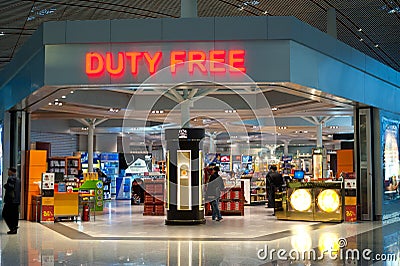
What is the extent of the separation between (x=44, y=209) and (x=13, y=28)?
21.3ft

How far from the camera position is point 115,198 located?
100.0 ft

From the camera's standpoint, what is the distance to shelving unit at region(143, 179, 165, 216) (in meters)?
18.9

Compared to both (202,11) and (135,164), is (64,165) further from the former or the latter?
(202,11)

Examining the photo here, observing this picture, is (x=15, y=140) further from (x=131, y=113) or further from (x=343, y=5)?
(x=343, y=5)

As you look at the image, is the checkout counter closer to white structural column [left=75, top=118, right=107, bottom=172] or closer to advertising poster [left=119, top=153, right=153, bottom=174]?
white structural column [left=75, top=118, right=107, bottom=172]

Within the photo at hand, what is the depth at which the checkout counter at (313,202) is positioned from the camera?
16266 mm

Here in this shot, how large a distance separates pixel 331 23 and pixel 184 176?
6844mm

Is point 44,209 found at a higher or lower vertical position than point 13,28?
lower

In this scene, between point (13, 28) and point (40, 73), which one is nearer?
point (40, 73)

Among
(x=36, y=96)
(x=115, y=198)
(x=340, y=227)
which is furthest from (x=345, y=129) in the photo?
(x=36, y=96)

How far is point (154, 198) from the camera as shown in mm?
19359

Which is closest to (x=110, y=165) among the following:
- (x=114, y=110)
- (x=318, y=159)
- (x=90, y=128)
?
(x=90, y=128)

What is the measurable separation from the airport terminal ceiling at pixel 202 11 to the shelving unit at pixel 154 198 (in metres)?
5.42

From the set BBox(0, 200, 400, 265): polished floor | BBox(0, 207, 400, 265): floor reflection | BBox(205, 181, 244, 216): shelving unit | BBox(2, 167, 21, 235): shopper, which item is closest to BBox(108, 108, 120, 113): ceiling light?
BBox(205, 181, 244, 216): shelving unit
